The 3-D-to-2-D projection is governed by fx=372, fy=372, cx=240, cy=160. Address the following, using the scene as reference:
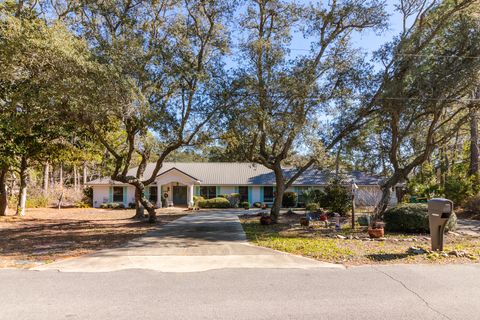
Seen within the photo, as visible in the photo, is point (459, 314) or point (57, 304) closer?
point (459, 314)

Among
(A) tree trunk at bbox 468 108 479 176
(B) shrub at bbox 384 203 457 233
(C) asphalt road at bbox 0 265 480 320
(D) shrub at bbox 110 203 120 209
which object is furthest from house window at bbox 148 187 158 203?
(C) asphalt road at bbox 0 265 480 320

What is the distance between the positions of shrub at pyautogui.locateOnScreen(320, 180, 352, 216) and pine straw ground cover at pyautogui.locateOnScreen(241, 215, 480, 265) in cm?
492

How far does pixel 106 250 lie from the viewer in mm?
10484

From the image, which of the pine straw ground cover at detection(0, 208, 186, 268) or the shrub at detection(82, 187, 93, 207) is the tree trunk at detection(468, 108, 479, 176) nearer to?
the pine straw ground cover at detection(0, 208, 186, 268)

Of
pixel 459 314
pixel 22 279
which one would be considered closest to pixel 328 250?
pixel 459 314

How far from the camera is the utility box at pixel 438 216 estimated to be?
8945mm

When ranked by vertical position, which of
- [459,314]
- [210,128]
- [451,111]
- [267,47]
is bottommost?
[459,314]

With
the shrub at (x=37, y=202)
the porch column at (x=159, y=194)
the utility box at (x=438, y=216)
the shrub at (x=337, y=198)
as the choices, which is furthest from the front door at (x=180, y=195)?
the utility box at (x=438, y=216)

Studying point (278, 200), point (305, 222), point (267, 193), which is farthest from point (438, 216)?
point (267, 193)

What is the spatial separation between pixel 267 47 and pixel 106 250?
10.2 metres

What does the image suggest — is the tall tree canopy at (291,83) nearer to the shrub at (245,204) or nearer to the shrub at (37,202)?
the shrub at (245,204)

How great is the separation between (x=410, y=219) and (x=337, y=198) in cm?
688

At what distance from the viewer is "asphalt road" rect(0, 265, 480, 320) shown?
512 centimetres

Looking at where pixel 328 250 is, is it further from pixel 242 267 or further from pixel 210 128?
pixel 210 128
